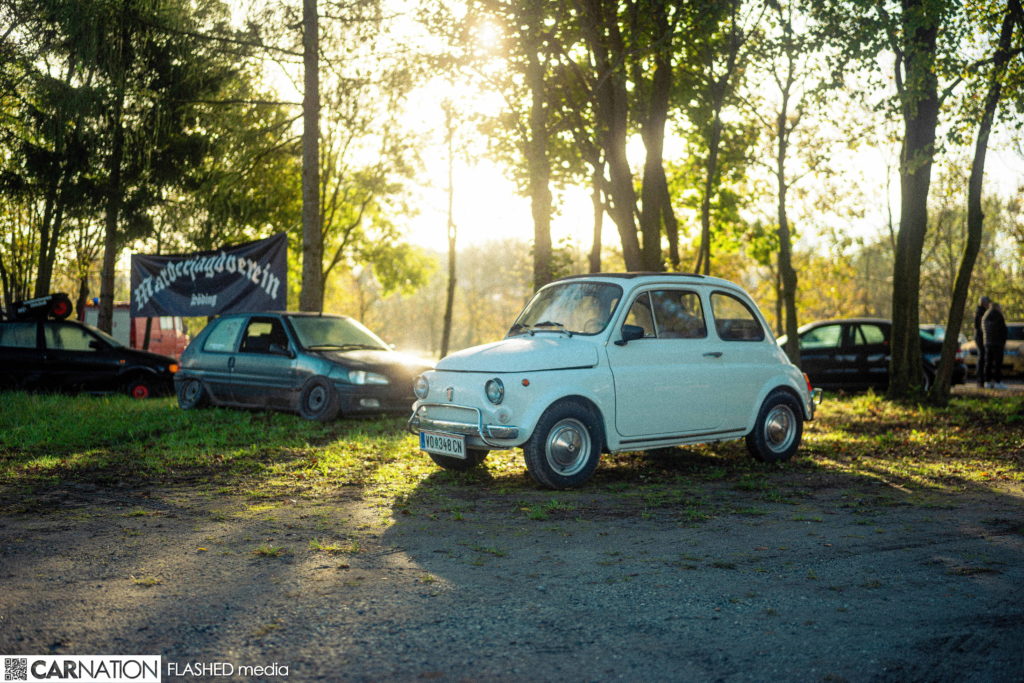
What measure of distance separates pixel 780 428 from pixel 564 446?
303cm

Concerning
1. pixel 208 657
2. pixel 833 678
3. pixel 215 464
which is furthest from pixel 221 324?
pixel 833 678

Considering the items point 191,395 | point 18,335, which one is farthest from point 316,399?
point 18,335

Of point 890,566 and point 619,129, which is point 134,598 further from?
point 619,129

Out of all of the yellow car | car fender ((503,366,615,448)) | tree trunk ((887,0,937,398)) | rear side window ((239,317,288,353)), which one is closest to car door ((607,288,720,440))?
car fender ((503,366,615,448))

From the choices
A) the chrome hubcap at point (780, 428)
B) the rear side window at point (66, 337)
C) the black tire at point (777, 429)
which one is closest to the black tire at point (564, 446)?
the black tire at point (777, 429)

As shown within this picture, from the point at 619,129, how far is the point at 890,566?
1413cm

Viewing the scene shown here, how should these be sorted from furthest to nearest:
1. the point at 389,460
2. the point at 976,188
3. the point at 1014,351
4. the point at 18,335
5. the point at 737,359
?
the point at 1014,351 → the point at 18,335 → the point at 976,188 → the point at 389,460 → the point at 737,359

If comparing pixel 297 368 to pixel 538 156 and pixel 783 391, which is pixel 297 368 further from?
pixel 783 391

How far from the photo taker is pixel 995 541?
6.30 m

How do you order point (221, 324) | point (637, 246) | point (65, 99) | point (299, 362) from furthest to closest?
point (65, 99)
point (637, 246)
point (221, 324)
point (299, 362)

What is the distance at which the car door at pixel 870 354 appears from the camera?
19.6 m

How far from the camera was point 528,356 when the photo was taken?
823cm

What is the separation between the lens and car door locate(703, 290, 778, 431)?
9.40 m

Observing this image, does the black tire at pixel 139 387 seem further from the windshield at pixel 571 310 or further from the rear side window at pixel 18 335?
the windshield at pixel 571 310
